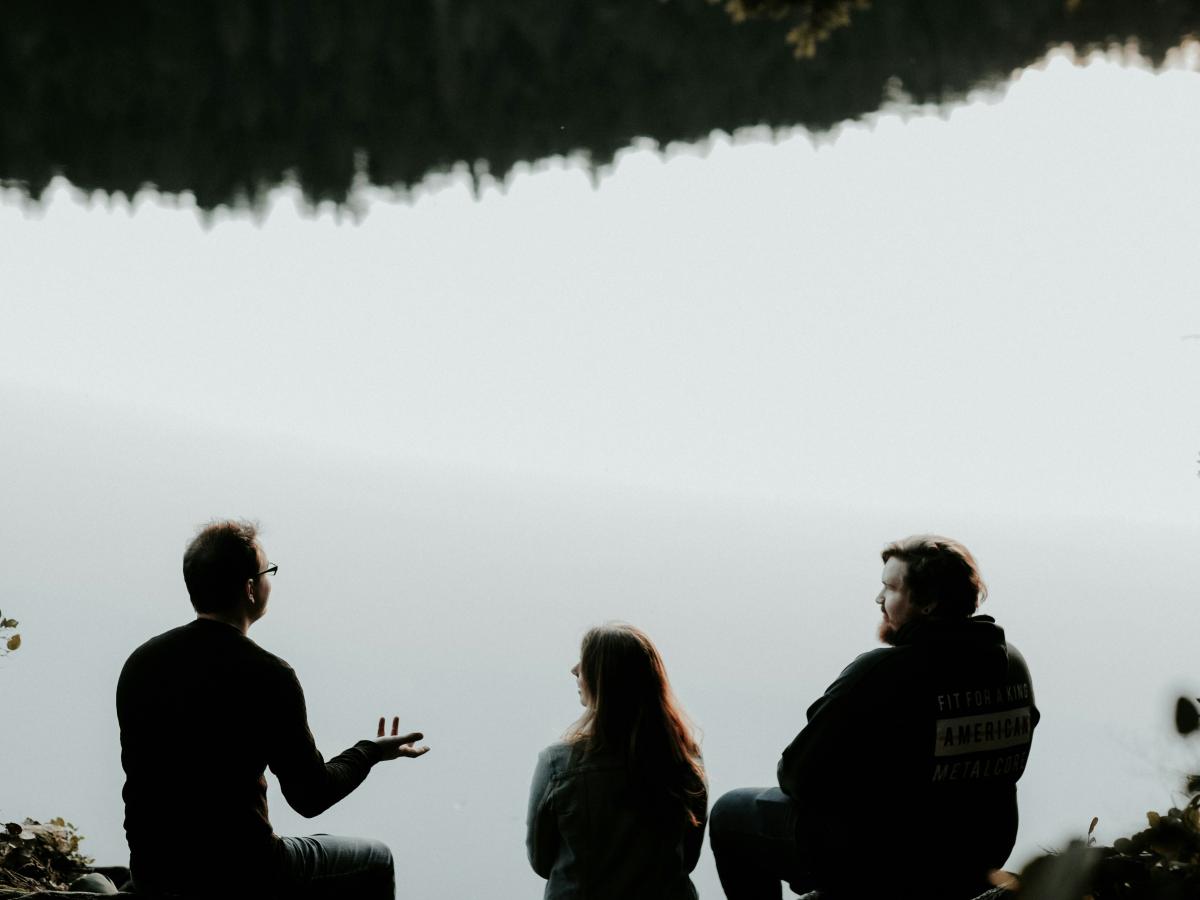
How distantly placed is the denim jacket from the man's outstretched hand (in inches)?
11.7

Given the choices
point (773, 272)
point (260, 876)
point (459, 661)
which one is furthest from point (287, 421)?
point (260, 876)

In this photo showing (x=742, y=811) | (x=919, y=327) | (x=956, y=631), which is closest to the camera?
(x=956, y=631)

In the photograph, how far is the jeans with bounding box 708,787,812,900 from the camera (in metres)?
1.79

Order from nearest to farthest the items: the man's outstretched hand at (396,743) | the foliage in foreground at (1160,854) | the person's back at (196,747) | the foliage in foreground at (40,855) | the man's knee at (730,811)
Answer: the foliage in foreground at (1160,854), the person's back at (196,747), the man's outstretched hand at (396,743), the man's knee at (730,811), the foliage in foreground at (40,855)

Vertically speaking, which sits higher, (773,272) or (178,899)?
(773,272)

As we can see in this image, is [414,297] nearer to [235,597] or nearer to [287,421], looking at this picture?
[287,421]

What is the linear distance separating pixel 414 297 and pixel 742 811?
2.21 metres

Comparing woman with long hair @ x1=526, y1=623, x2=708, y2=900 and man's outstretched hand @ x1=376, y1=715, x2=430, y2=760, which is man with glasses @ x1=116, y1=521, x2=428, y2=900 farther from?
woman with long hair @ x1=526, y1=623, x2=708, y2=900

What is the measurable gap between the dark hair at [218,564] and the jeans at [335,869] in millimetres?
443

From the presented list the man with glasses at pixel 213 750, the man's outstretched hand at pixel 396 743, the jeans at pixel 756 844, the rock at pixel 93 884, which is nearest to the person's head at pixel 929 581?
the jeans at pixel 756 844

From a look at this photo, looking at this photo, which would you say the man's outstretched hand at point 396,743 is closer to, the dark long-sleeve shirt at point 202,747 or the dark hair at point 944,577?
the dark long-sleeve shirt at point 202,747

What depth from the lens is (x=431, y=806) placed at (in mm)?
2670

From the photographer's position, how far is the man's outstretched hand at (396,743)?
1.76m

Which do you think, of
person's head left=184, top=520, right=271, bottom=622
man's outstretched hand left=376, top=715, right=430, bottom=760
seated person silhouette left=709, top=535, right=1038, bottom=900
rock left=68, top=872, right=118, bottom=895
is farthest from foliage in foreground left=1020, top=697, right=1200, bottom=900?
rock left=68, top=872, right=118, bottom=895
